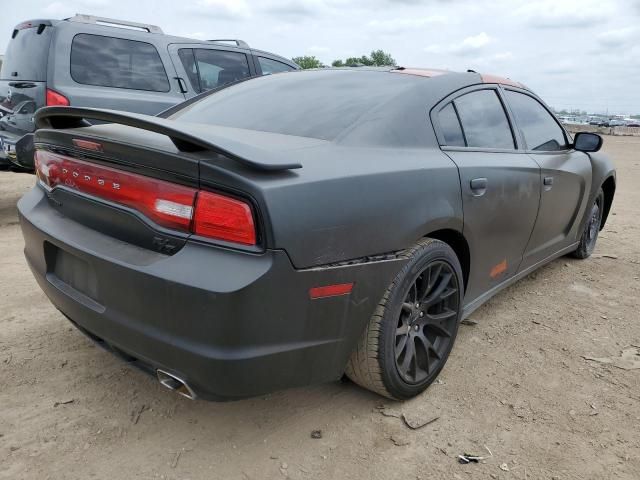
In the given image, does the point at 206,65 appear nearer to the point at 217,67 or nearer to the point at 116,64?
the point at 217,67

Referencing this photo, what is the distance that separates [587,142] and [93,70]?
4672 mm

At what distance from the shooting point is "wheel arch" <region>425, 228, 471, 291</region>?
7.93 ft

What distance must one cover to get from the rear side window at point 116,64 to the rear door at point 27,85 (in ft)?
0.96

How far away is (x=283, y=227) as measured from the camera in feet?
5.44

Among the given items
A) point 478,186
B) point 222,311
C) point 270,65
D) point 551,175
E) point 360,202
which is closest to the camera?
point 222,311

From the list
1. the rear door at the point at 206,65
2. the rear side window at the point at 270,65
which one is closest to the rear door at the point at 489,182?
the rear door at the point at 206,65

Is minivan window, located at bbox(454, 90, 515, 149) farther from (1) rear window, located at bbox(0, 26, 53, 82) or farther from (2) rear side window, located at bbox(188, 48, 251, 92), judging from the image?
(1) rear window, located at bbox(0, 26, 53, 82)

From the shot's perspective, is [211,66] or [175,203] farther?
[211,66]

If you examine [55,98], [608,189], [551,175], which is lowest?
[608,189]

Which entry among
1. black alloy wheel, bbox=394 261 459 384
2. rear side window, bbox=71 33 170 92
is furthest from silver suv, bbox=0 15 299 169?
black alloy wheel, bbox=394 261 459 384

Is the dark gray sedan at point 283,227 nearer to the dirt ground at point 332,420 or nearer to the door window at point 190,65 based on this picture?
the dirt ground at point 332,420

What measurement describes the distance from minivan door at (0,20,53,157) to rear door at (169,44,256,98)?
4.39 ft

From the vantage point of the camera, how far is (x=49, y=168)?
226 cm

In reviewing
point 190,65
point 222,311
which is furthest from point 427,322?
point 190,65
